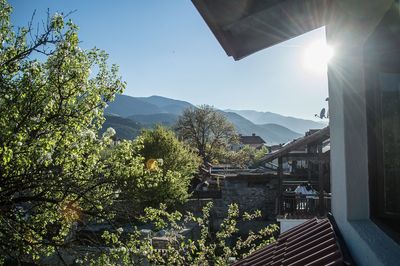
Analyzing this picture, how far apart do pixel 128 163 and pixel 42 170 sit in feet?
8.33

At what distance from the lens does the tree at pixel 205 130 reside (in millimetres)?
46250

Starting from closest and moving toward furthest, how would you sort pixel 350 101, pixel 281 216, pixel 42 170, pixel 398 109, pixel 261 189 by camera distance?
pixel 398 109 < pixel 350 101 < pixel 42 170 < pixel 281 216 < pixel 261 189

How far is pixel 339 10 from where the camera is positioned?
8.29ft

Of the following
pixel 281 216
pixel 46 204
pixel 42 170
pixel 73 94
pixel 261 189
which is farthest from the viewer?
pixel 261 189

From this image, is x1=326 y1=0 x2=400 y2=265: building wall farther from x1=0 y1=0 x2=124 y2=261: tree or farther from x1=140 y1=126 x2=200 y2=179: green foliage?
x1=140 y1=126 x2=200 y2=179: green foliage

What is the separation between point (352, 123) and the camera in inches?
92.4

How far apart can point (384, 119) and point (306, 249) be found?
46.3 inches

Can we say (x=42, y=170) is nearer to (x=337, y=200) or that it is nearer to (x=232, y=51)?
(x=232, y=51)

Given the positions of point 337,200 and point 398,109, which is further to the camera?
point 337,200

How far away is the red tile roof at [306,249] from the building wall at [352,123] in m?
0.12

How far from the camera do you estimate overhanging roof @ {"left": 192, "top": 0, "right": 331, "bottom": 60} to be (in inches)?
91.3

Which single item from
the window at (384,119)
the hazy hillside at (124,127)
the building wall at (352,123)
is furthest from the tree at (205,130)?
the hazy hillside at (124,127)

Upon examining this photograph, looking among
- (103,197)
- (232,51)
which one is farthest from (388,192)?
(103,197)

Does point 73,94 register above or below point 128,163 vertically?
above
